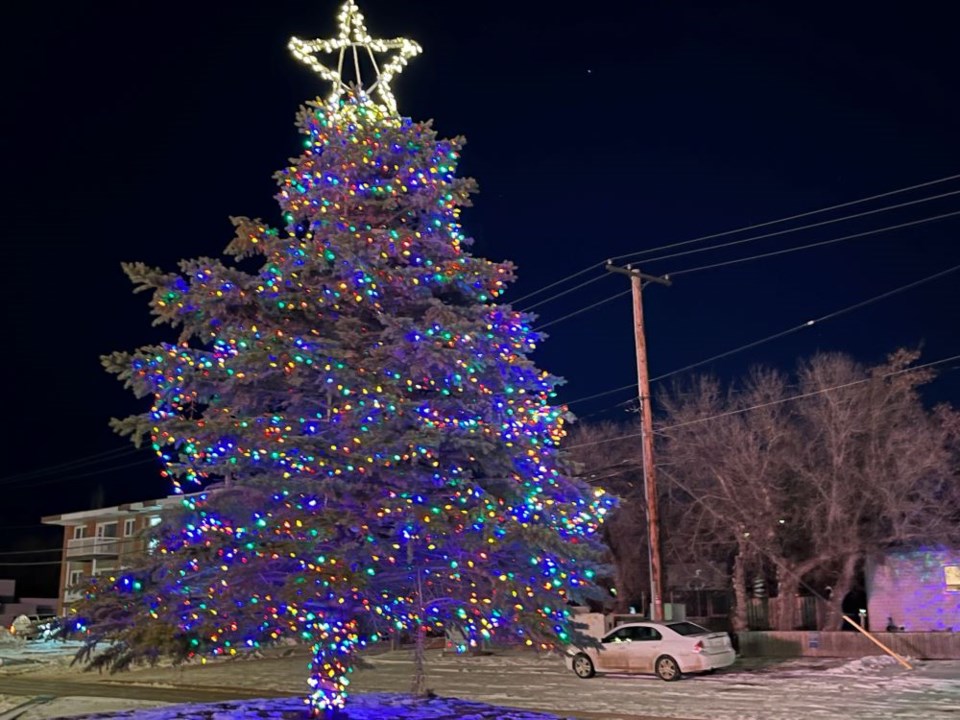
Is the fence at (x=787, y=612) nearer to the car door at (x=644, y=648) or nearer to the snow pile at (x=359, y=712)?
the car door at (x=644, y=648)

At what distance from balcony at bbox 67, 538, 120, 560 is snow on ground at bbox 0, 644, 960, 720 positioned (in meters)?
28.3

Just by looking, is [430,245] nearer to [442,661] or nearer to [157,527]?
[157,527]

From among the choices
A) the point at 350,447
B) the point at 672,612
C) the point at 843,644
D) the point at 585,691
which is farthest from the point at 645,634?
the point at 350,447

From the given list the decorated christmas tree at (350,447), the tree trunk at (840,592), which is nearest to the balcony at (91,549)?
the tree trunk at (840,592)

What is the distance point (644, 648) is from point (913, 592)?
33.9 feet

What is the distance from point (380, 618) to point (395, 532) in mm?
974

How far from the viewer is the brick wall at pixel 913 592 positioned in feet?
84.0

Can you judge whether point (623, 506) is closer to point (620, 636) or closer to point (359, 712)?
point (620, 636)

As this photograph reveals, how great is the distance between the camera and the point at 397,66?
12867 mm

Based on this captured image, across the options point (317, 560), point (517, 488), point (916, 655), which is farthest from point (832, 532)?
point (317, 560)

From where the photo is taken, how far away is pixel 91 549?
57062mm

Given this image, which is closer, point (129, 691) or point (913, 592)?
point (129, 691)

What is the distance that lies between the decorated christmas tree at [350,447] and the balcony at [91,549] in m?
48.0

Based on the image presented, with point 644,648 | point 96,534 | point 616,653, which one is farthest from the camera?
point 96,534
